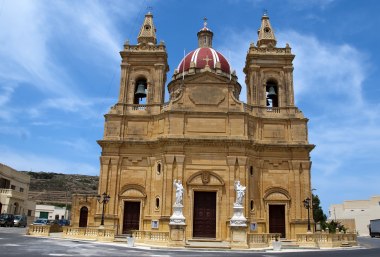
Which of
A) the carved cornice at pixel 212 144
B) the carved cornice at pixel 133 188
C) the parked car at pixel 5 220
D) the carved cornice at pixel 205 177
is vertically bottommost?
the parked car at pixel 5 220

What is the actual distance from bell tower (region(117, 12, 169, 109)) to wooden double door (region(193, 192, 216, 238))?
381 inches

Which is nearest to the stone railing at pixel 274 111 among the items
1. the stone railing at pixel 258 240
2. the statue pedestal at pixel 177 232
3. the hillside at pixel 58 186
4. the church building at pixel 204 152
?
the church building at pixel 204 152

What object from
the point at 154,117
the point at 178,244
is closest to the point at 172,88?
the point at 154,117

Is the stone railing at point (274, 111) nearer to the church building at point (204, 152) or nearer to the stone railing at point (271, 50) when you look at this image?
the church building at point (204, 152)

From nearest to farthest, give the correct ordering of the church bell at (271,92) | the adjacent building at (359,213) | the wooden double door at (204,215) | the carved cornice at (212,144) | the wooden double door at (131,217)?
the wooden double door at (204,215) < the carved cornice at (212,144) < the wooden double door at (131,217) < the church bell at (271,92) < the adjacent building at (359,213)

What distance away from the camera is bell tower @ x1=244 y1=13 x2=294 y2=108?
→ 3566cm

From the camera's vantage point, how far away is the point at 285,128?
34.7 meters

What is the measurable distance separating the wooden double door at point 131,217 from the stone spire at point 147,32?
16.1m

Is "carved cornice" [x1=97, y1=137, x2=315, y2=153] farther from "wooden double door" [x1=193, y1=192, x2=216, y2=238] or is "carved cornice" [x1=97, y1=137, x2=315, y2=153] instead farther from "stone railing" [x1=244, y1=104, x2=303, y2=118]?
Answer: "wooden double door" [x1=193, y1=192, x2=216, y2=238]

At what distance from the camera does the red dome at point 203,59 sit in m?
41.4

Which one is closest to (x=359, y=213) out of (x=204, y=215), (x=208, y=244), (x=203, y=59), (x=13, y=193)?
(x=203, y=59)

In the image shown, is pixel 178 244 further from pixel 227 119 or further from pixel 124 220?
pixel 227 119

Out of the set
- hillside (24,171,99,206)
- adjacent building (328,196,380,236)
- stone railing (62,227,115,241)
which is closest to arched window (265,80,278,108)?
stone railing (62,227,115,241)

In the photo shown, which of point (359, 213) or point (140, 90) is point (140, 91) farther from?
point (359, 213)
